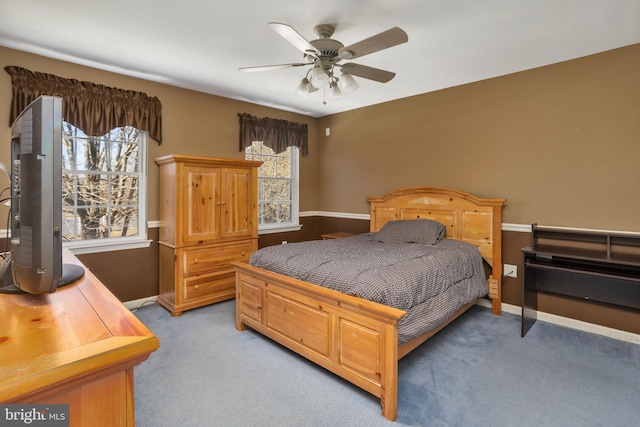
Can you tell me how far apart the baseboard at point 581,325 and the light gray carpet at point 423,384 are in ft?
0.32

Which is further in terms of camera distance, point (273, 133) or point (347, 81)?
point (273, 133)

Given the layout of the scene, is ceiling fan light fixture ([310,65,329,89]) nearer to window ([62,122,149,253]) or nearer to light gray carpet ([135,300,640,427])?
light gray carpet ([135,300,640,427])

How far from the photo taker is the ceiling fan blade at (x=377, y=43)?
1.98 m

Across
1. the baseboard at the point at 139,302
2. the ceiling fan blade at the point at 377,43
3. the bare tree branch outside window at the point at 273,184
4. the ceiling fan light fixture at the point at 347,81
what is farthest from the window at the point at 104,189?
the ceiling fan blade at the point at 377,43

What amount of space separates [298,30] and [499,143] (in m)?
2.39

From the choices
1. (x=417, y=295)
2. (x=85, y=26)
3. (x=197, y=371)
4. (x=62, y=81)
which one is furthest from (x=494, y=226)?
(x=62, y=81)

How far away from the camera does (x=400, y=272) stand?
2338mm

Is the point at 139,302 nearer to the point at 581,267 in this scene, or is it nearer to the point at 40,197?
the point at 40,197

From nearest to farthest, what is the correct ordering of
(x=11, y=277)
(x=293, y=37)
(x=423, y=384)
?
(x=11, y=277) → (x=293, y=37) → (x=423, y=384)

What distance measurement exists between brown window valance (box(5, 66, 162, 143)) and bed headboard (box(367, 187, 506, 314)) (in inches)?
114

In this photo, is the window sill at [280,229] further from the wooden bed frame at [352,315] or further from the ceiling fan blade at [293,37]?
the ceiling fan blade at [293,37]

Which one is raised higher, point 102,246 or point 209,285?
point 102,246

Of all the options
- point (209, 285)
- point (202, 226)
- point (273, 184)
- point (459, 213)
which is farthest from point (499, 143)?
point (209, 285)

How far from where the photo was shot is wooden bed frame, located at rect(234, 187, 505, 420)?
1942 mm
